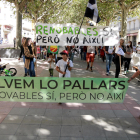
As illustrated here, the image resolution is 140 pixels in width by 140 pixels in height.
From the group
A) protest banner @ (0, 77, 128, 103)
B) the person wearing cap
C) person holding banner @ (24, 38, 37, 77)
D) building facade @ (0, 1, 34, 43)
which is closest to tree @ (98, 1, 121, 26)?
person holding banner @ (24, 38, 37, 77)

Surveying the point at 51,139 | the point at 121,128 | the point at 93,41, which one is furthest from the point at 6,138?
the point at 93,41

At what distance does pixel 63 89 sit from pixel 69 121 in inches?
30.8

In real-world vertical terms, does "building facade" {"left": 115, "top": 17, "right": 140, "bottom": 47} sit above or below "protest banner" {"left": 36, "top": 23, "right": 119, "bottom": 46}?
above

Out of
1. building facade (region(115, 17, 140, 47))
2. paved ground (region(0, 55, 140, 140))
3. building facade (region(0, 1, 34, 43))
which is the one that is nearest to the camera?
paved ground (region(0, 55, 140, 140))

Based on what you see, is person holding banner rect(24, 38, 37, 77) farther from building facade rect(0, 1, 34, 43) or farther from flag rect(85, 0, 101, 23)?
building facade rect(0, 1, 34, 43)

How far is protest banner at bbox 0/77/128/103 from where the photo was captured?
437cm

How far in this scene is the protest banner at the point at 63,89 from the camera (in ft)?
14.3

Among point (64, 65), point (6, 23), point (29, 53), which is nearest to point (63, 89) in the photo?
point (64, 65)

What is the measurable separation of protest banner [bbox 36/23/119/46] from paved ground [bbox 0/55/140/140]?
1973 millimetres

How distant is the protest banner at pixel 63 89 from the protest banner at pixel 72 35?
6.30 ft

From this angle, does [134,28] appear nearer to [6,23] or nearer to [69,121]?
[6,23]

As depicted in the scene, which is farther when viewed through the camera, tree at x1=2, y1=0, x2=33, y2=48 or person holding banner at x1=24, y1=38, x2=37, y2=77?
tree at x1=2, y1=0, x2=33, y2=48

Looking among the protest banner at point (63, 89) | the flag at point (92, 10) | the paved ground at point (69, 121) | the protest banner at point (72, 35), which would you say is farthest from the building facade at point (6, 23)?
the protest banner at point (63, 89)

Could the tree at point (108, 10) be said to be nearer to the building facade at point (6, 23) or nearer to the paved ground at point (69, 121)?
the paved ground at point (69, 121)
